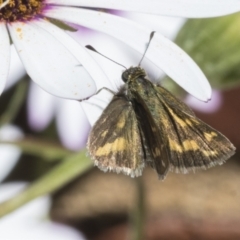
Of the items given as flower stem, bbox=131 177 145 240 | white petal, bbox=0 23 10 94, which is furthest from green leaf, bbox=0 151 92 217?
white petal, bbox=0 23 10 94

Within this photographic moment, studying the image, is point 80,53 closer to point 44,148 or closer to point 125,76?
point 125,76

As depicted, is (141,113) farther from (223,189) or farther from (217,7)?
(223,189)

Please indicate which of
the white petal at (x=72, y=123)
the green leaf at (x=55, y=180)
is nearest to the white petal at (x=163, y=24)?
the white petal at (x=72, y=123)

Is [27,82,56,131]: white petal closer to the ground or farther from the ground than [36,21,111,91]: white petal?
farther from the ground

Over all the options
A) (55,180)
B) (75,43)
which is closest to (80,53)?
(75,43)

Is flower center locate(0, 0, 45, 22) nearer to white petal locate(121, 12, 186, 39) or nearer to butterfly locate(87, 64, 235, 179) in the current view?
butterfly locate(87, 64, 235, 179)

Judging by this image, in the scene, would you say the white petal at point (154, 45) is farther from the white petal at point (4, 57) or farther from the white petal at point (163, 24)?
the white petal at point (163, 24)
